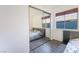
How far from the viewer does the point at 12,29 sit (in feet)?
3.42

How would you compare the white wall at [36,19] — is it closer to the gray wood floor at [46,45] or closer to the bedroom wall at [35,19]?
the bedroom wall at [35,19]

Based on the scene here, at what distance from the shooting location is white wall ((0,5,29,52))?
1.01 meters

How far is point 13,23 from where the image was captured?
3.40ft

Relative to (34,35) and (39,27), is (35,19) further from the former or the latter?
(34,35)

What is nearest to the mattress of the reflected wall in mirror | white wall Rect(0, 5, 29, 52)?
the reflected wall in mirror

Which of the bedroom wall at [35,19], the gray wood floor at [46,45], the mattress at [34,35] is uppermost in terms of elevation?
the bedroom wall at [35,19]

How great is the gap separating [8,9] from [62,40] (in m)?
0.74

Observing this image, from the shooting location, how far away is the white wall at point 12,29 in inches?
39.9

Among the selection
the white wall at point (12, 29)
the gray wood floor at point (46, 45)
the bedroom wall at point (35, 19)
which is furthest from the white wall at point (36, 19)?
the gray wood floor at point (46, 45)

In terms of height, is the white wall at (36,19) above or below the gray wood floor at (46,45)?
above

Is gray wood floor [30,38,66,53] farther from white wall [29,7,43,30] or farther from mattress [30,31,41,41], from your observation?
white wall [29,7,43,30]

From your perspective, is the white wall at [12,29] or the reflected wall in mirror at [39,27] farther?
the reflected wall in mirror at [39,27]

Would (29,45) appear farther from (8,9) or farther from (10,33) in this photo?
(8,9)

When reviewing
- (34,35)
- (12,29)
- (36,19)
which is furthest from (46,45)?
(12,29)
